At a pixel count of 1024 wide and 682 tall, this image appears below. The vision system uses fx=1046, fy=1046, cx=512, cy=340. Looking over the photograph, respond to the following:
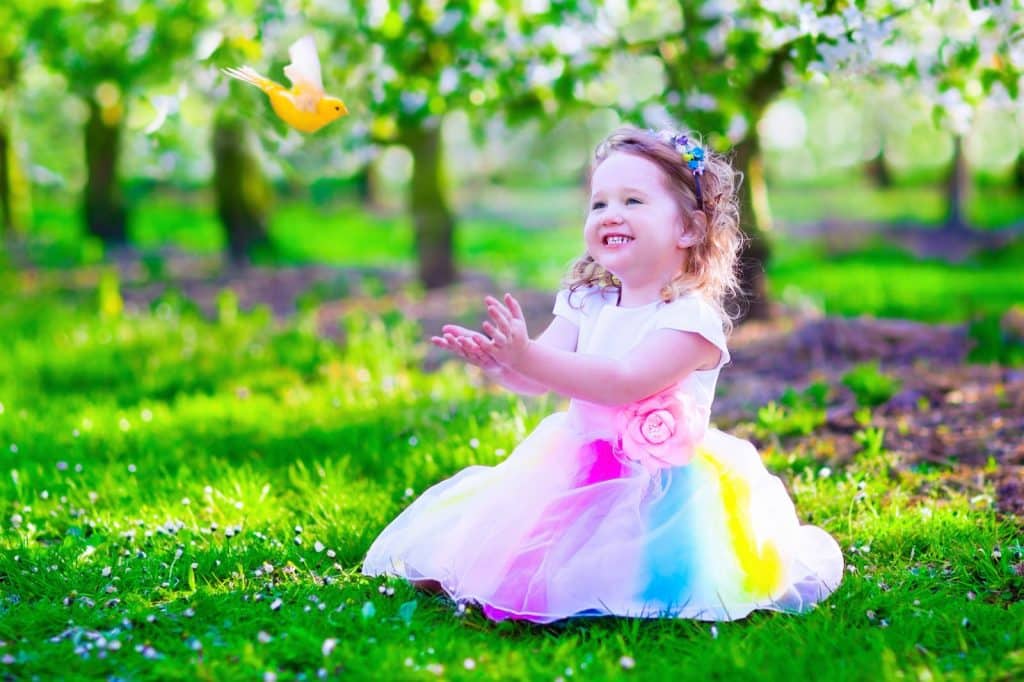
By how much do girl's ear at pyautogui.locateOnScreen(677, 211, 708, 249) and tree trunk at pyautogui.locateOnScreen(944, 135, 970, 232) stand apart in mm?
13353

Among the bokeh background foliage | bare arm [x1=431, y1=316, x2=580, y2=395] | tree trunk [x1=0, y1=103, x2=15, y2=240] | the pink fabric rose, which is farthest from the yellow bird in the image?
tree trunk [x1=0, y1=103, x2=15, y2=240]

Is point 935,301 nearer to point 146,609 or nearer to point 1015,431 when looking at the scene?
point 1015,431

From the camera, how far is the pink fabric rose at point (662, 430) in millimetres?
2932

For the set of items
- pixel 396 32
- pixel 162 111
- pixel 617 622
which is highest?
pixel 396 32

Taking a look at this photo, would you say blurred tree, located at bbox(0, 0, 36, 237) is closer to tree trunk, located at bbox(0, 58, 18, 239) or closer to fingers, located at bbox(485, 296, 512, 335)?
tree trunk, located at bbox(0, 58, 18, 239)

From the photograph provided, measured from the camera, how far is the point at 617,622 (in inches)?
113

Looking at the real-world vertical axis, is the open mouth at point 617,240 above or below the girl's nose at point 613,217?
below

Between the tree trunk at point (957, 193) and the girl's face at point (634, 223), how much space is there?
44.2 ft

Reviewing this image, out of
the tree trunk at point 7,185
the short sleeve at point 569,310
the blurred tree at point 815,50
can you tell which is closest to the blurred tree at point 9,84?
the tree trunk at point 7,185

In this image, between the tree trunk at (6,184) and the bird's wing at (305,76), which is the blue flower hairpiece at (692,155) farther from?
the tree trunk at (6,184)

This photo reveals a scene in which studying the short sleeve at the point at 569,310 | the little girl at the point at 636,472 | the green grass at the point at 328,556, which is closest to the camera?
the green grass at the point at 328,556

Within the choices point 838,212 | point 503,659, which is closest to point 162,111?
point 503,659

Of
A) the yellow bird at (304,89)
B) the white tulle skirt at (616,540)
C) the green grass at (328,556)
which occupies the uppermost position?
the yellow bird at (304,89)

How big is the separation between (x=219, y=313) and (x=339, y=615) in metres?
5.79
